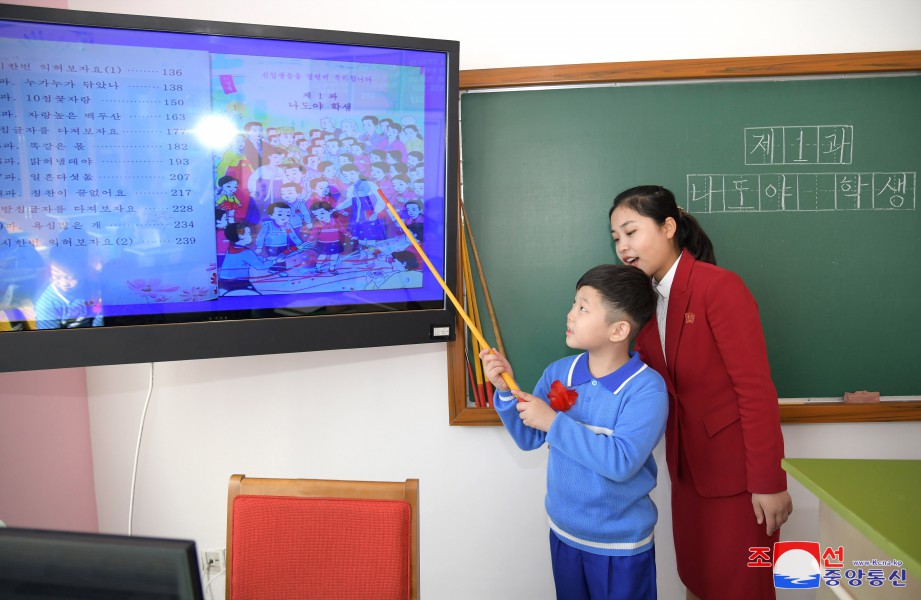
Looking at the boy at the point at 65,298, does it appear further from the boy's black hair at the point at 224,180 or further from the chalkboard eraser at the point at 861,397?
the chalkboard eraser at the point at 861,397

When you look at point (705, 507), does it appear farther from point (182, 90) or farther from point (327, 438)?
point (182, 90)

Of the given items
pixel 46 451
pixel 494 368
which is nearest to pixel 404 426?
pixel 494 368

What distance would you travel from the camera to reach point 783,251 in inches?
81.3

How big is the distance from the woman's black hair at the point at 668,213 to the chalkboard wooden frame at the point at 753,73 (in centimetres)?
44

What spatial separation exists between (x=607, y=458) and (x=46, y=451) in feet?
6.16

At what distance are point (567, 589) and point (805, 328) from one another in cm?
123

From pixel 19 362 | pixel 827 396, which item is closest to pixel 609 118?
pixel 827 396

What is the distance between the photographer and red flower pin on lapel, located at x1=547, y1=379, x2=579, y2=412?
1501 mm

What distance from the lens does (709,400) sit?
5.65 feet

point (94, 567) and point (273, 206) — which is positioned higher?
point (273, 206)

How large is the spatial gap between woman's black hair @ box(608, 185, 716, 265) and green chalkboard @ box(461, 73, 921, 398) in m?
0.20

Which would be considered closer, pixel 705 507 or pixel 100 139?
pixel 100 139

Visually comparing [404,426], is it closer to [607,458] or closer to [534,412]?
[534,412]

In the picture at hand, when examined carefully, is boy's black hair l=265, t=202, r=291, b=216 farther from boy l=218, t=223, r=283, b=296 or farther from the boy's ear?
the boy's ear
